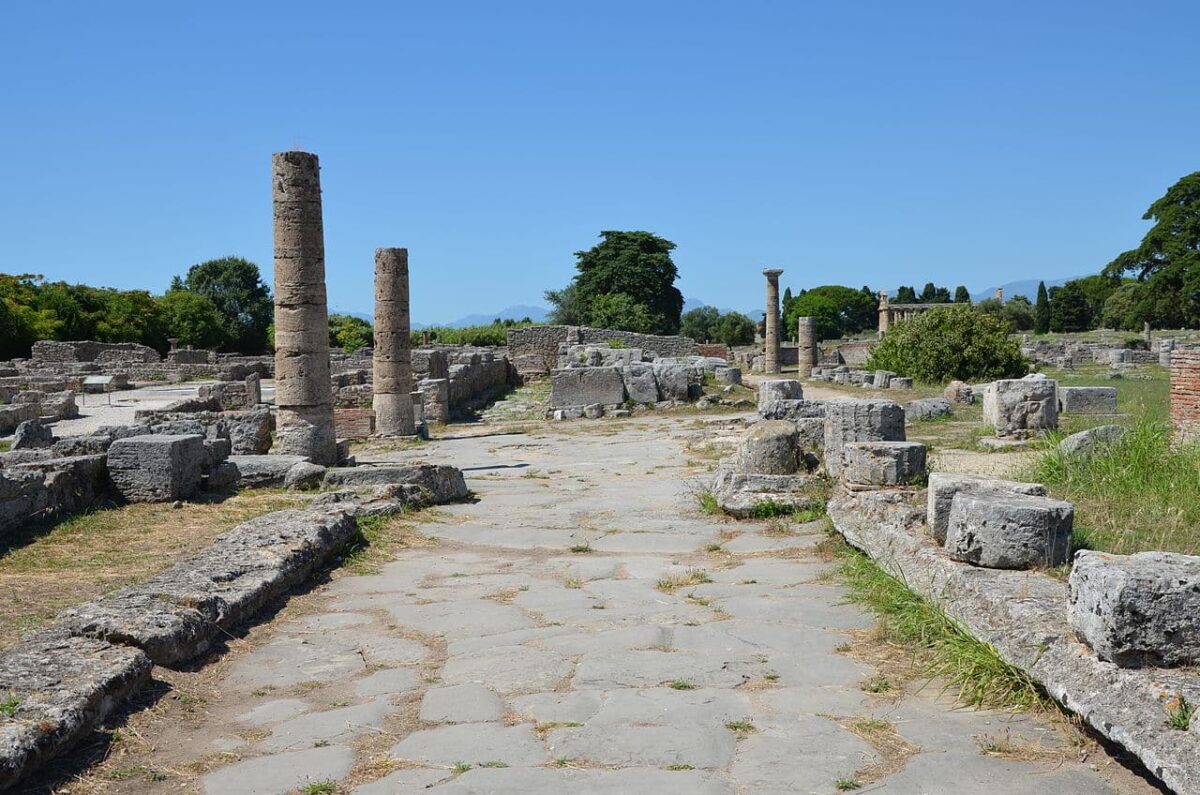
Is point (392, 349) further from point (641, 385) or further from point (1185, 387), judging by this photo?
point (1185, 387)

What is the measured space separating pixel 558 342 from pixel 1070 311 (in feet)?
195

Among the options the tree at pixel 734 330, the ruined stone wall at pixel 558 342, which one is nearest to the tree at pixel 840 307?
the tree at pixel 734 330

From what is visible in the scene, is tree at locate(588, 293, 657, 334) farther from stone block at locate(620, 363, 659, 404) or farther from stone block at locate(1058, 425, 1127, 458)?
stone block at locate(1058, 425, 1127, 458)

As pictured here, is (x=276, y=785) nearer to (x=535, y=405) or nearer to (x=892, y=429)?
(x=892, y=429)

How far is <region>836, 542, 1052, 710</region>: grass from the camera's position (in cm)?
462

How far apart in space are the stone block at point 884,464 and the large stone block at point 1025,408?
21.5ft

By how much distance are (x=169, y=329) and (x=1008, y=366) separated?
4437 centimetres

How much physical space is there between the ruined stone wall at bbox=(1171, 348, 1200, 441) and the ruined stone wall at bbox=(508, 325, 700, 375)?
77.3ft

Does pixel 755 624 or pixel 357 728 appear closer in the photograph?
pixel 357 728

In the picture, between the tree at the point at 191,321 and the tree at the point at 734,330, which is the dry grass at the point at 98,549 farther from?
the tree at the point at 734,330

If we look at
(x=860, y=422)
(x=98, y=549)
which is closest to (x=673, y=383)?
(x=860, y=422)

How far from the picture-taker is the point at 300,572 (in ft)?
24.1

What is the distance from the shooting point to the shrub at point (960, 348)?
1059 inches

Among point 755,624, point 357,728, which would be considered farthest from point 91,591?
point 755,624
